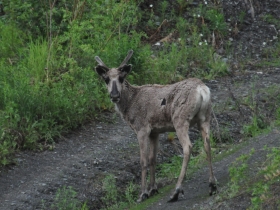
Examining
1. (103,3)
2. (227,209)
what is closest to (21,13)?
(103,3)

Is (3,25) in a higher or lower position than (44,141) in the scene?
higher

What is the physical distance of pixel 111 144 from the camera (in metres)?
13.1

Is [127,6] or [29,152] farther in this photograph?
[127,6]

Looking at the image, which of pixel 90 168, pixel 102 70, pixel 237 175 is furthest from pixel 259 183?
pixel 90 168

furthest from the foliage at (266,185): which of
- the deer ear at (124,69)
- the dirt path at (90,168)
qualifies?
the deer ear at (124,69)

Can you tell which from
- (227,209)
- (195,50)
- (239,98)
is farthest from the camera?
(195,50)

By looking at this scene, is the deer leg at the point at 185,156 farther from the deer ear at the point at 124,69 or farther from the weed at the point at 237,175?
the deer ear at the point at 124,69

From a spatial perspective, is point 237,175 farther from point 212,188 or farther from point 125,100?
point 125,100

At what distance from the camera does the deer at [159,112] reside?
10.2m

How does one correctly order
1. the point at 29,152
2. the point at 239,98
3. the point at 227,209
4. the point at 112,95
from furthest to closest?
the point at 239,98 → the point at 29,152 → the point at 112,95 → the point at 227,209

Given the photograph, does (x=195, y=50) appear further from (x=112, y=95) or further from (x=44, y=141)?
(x=112, y=95)

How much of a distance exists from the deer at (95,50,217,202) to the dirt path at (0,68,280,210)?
56 cm

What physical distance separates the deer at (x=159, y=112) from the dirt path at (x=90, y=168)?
1.85 ft

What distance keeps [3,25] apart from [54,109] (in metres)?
2.88
